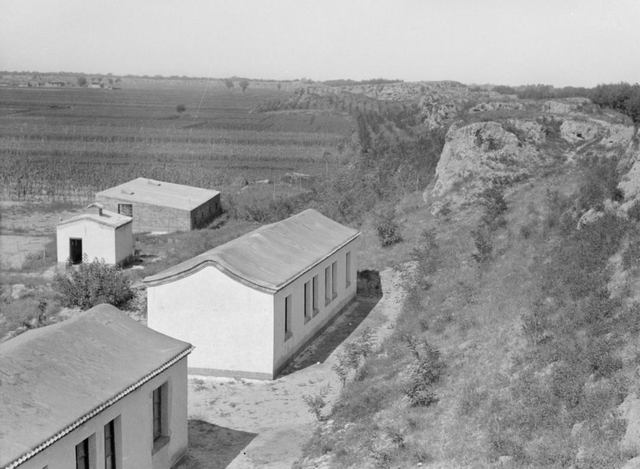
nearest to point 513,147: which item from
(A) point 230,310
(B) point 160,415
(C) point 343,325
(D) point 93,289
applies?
(C) point 343,325

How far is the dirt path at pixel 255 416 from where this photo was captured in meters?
15.2

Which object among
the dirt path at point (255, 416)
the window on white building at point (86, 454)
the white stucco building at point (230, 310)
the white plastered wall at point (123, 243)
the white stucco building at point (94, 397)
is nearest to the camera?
the white stucco building at point (94, 397)

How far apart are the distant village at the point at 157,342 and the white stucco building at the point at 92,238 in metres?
0.04

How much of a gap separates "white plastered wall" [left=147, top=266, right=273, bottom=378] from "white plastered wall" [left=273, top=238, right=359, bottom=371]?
1.23 feet

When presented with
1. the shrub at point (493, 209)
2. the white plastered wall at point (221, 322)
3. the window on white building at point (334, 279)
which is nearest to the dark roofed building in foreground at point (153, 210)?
the shrub at point (493, 209)

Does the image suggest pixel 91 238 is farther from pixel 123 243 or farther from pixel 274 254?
pixel 274 254

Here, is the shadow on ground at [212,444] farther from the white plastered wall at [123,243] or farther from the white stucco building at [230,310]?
the white plastered wall at [123,243]

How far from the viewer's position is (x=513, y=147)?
35688mm

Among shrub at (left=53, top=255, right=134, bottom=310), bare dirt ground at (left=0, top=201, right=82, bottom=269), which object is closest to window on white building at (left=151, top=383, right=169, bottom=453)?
shrub at (left=53, top=255, right=134, bottom=310)

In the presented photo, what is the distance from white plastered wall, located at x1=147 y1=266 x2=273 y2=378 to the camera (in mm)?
19266

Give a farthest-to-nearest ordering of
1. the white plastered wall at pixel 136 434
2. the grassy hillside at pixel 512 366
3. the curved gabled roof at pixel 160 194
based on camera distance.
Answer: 1. the curved gabled roof at pixel 160 194
2. the grassy hillside at pixel 512 366
3. the white plastered wall at pixel 136 434

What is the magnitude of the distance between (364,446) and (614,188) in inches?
463

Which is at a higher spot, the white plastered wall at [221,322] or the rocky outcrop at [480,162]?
the rocky outcrop at [480,162]

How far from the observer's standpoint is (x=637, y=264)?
17.1 metres
